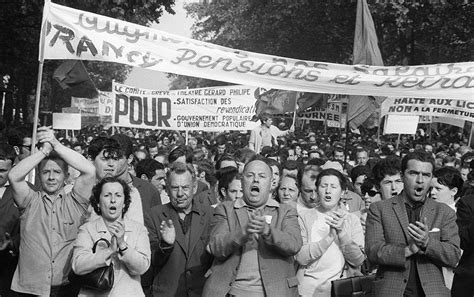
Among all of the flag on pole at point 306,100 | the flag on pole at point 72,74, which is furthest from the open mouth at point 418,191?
the flag on pole at point 306,100

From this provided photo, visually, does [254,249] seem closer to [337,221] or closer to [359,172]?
[337,221]

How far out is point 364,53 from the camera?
13.3 m

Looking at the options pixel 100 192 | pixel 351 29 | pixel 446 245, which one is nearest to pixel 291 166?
pixel 100 192

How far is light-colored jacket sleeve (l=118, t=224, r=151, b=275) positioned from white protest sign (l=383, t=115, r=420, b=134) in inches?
517

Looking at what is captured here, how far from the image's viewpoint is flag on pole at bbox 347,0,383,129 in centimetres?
1245

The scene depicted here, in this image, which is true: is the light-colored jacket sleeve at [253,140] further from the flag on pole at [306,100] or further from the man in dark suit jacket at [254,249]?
the man in dark suit jacket at [254,249]

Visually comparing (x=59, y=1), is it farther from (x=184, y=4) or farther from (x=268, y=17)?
(x=184, y=4)

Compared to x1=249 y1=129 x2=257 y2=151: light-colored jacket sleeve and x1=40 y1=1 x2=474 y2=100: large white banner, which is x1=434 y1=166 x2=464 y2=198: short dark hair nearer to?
x1=40 y1=1 x2=474 y2=100: large white banner

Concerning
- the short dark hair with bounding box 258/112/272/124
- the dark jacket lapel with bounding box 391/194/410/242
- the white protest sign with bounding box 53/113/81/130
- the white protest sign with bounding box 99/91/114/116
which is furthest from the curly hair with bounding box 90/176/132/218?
the white protest sign with bounding box 99/91/114/116

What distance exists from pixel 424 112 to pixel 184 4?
6046 cm

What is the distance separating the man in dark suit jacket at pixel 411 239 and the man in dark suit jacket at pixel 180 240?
4.94 feet

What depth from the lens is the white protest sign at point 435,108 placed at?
16.4m

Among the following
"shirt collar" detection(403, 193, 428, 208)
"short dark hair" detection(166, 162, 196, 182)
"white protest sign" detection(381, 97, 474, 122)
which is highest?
"white protest sign" detection(381, 97, 474, 122)

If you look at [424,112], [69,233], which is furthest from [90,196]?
[424,112]
